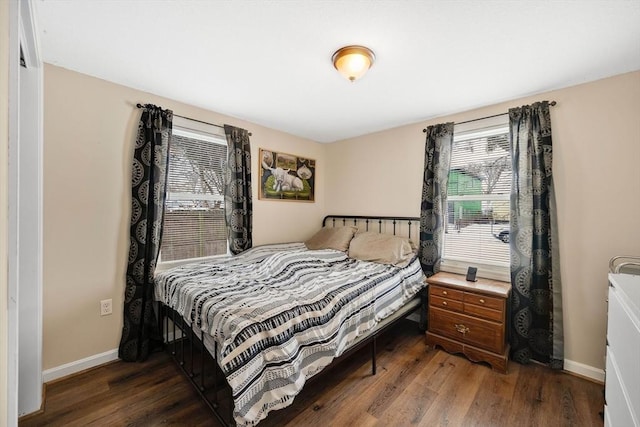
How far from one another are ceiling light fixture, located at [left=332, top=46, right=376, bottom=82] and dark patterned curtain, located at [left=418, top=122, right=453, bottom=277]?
1.37m

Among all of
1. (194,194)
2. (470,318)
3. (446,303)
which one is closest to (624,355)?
(470,318)

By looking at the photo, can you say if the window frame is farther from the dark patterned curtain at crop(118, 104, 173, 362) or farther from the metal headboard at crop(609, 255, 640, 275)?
the metal headboard at crop(609, 255, 640, 275)

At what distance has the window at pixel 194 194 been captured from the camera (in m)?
2.56

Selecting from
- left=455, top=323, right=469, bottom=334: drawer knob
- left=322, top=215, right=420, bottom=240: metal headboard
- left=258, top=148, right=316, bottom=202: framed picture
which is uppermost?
left=258, top=148, right=316, bottom=202: framed picture

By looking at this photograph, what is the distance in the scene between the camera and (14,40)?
968 millimetres

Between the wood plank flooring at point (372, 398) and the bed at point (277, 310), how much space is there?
175 millimetres

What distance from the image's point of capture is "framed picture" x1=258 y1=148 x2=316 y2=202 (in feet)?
10.7

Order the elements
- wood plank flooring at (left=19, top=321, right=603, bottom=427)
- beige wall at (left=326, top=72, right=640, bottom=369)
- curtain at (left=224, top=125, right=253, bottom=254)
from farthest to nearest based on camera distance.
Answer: curtain at (left=224, top=125, right=253, bottom=254) < beige wall at (left=326, top=72, right=640, bottom=369) < wood plank flooring at (left=19, top=321, right=603, bottom=427)

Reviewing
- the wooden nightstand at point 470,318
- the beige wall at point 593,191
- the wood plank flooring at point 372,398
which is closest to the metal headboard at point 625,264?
the beige wall at point 593,191

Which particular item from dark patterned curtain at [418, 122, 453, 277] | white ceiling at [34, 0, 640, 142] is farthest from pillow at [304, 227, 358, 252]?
white ceiling at [34, 0, 640, 142]

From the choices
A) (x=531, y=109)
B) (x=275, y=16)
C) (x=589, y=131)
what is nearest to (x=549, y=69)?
(x=531, y=109)

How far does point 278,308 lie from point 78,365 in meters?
1.85

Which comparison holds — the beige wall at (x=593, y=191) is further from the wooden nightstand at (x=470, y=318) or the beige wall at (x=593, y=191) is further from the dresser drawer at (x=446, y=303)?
the dresser drawer at (x=446, y=303)

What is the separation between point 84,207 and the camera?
2.06m
